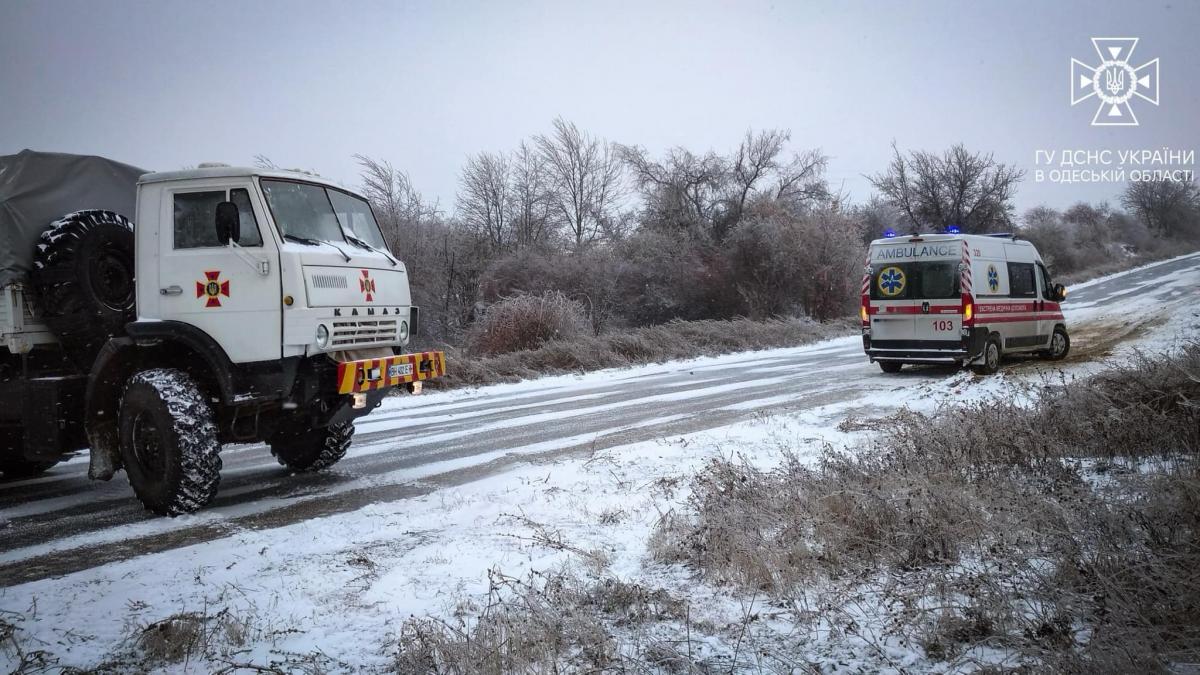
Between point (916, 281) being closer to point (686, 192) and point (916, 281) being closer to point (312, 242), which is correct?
point (312, 242)

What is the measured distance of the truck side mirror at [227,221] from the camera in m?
5.60

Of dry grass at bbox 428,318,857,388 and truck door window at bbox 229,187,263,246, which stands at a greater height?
truck door window at bbox 229,187,263,246

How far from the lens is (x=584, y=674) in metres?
2.84

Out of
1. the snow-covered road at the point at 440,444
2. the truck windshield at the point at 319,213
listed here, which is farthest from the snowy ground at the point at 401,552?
the truck windshield at the point at 319,213

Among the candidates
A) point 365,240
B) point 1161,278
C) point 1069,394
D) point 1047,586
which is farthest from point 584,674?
point 1161,278

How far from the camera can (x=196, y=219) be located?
5914mm

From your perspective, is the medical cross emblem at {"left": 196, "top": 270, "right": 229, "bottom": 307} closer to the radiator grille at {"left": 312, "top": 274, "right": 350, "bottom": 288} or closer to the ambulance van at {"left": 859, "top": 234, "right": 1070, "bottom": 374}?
the radiator grille at {"left": 312, "top": 274, "right": 350, "bottom": 288}

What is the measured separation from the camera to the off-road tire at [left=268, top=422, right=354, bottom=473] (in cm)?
713

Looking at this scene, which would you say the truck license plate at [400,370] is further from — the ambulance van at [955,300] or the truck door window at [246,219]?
the ambulance van at [955,300]

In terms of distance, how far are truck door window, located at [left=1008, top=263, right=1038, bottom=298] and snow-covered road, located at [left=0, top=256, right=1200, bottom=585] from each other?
4.60ft

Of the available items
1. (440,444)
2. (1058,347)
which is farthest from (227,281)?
(1058,347)

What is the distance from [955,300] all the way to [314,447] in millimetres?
10456

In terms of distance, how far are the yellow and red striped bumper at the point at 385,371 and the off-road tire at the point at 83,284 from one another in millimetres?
2304

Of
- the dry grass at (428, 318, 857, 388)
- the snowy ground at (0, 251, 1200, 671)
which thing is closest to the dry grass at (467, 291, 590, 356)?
the dry grass at (428, 318, 857, 388)
